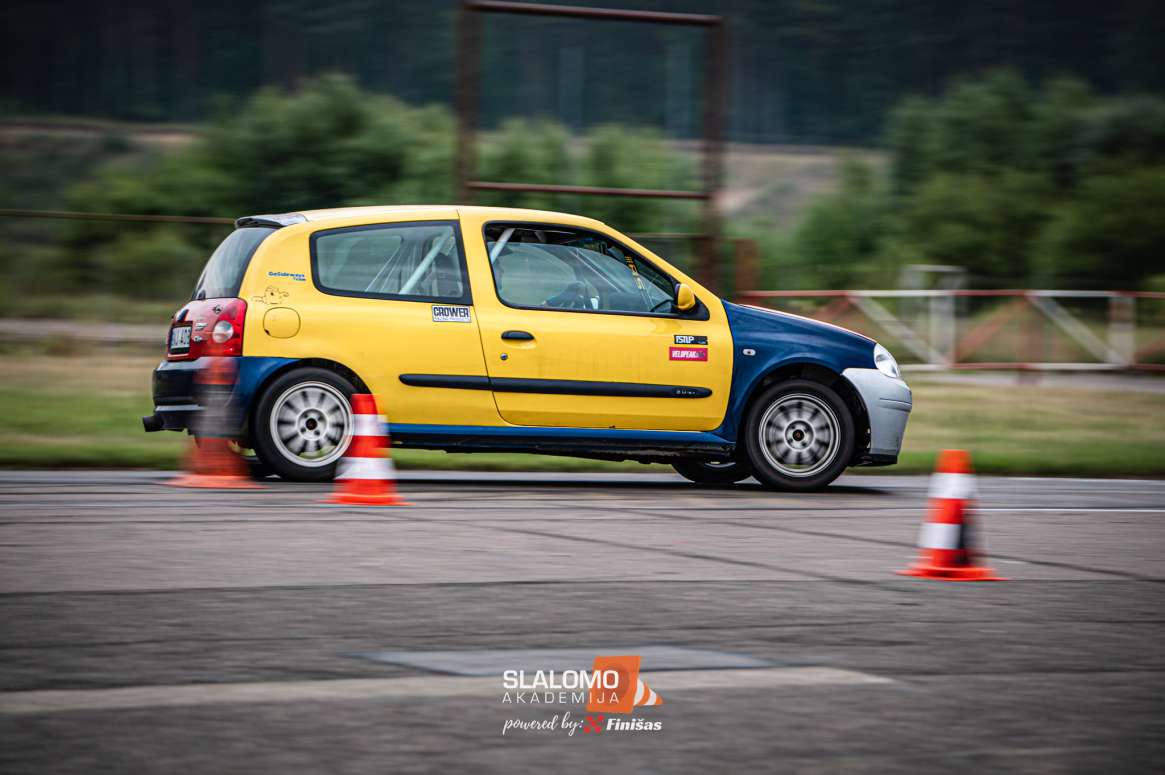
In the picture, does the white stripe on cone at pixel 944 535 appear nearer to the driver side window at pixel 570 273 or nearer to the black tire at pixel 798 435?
the black tire at pixel 798 435

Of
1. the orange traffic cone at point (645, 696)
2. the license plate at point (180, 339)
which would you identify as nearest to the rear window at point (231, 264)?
the license plate at point (180, 339)

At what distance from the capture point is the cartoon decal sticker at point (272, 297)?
933cm

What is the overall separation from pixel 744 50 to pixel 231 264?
7347 centimetres

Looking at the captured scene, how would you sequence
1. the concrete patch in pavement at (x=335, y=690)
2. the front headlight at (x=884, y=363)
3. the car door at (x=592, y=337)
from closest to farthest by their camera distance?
the concrete patch in pavement at (x=335, y=690)
the car door at (x=592, y=337)
the front headlight at (x=884, y=363)

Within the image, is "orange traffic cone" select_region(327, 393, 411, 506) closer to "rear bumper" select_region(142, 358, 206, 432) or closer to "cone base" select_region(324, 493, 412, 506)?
"cone base" select_region(324, 493, 412, 506)

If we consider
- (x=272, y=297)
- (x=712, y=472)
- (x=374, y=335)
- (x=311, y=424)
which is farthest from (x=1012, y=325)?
(x=272, y=297)

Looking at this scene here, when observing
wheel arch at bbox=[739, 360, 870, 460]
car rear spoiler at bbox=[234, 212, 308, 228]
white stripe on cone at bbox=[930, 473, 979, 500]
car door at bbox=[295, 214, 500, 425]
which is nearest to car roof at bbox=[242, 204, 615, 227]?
car rear spoiler at bbox=[234, 212, 308, 228]

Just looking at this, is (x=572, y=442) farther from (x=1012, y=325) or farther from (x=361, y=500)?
(x=1012, y=325)

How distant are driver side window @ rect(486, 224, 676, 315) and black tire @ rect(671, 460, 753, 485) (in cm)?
131

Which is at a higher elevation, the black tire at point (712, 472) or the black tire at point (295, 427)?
the black tire at point (295, 427)

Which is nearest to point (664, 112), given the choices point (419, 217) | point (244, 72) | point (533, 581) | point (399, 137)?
point (399, 137)

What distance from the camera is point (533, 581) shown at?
20.7 feet

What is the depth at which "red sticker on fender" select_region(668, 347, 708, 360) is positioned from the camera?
984 centimetres

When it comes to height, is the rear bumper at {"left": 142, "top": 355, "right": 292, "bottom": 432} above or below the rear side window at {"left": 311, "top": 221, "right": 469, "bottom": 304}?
below
